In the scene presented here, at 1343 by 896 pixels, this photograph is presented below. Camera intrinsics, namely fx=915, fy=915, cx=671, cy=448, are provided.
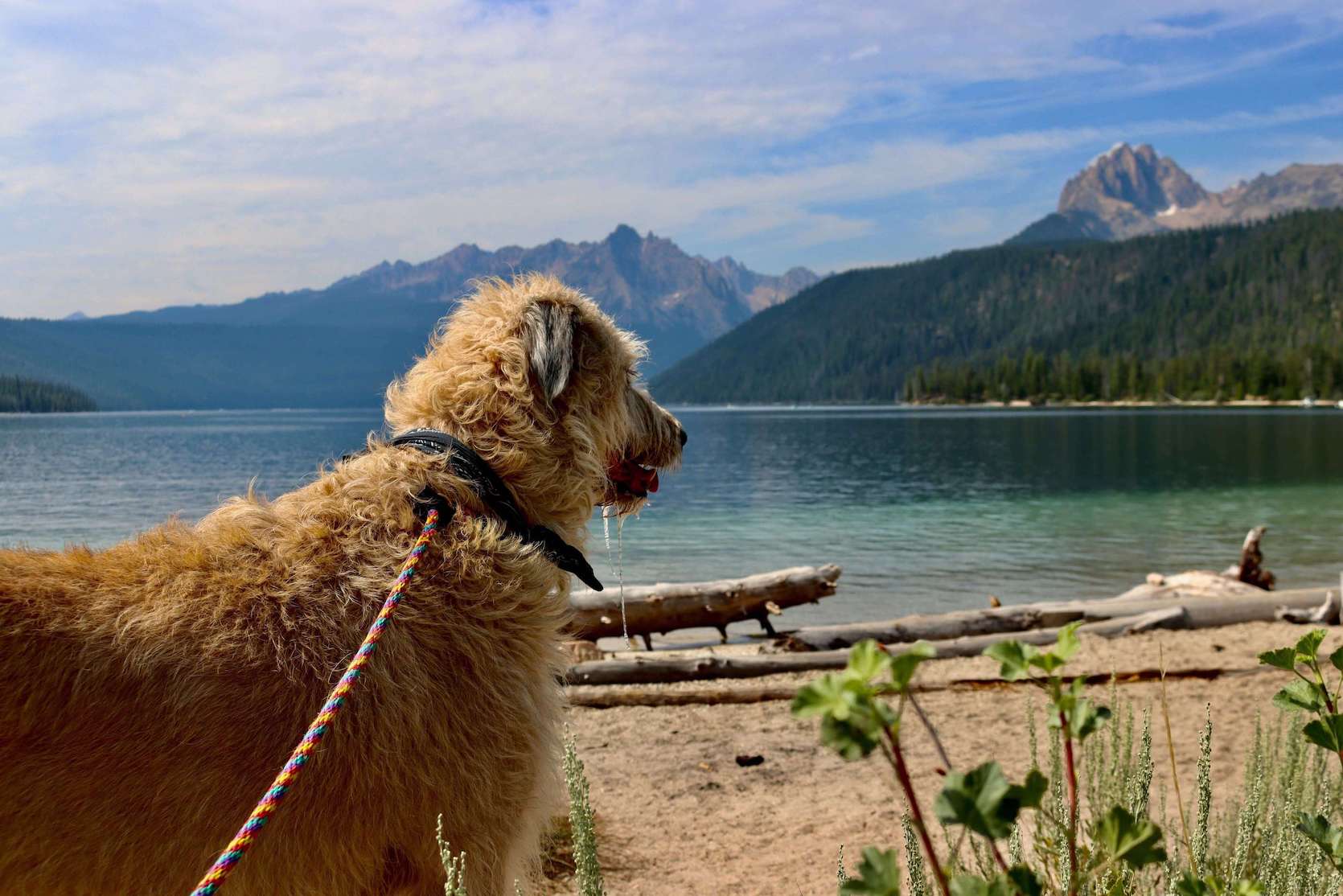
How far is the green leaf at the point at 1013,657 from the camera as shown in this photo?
90cm

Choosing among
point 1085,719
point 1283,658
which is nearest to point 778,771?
point 1283,658

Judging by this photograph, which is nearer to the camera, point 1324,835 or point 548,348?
point 1324,835

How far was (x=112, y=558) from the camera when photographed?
8.47ft

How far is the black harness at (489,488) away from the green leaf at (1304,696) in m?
2.09

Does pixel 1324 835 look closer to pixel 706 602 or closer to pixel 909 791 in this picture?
pixel 909 791

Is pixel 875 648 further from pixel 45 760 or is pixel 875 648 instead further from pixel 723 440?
pixel 723 440

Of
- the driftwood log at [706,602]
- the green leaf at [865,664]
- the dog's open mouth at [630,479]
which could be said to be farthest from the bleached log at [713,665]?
the green leaf at [865,664]

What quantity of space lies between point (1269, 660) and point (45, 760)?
2.49 meters

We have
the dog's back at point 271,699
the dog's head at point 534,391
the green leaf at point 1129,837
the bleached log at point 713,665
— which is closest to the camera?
the green leaf at point 1129,837

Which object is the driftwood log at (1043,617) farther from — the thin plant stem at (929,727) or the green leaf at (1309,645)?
the thin plant stem at (929,727)

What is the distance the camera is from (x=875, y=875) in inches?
33.0

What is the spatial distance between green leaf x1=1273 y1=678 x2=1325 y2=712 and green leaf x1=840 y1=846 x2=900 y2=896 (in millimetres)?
722

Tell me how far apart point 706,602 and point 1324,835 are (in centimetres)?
1277

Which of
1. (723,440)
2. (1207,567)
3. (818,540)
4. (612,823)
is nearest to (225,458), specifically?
(723,440)
